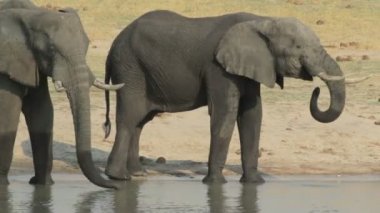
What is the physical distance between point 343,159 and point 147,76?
2.96 m

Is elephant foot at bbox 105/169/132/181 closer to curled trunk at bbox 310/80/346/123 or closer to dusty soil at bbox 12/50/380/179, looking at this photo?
dusty soil at bbox 12/50/380/179

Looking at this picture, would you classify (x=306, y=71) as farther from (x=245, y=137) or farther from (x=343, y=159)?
(x=343, y=159)

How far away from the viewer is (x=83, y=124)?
12641mm

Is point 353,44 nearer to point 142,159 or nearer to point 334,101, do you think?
point 142,159

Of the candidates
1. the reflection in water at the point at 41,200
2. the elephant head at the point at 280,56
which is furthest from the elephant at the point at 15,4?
the elephant head at the point at 280,56

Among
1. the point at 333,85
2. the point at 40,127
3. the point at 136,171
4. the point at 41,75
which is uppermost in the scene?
the point at 41,75

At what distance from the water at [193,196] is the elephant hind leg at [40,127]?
18 cm

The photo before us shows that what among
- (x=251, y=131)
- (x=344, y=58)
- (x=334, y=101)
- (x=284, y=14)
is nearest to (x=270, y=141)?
(x=251, y=131)

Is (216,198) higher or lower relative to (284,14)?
lower

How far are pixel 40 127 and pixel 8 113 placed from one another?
0.58 m

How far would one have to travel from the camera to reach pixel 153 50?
15.8 m

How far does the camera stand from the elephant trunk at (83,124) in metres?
12.6

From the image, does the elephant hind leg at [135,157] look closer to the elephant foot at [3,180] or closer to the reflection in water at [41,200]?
the reflection in water at [41,200]

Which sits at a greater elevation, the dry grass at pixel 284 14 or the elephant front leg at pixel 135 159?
the dry grass at pixel 284 14
